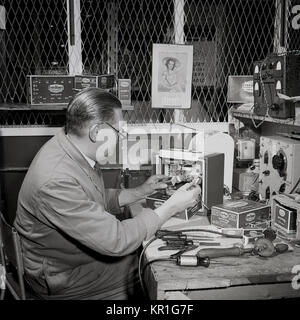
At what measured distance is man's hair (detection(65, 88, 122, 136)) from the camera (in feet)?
5.63

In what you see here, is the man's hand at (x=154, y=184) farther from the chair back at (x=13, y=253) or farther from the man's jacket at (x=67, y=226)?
the chair back at (x=13, y=253)

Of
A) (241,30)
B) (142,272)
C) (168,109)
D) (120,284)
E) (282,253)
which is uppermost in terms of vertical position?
(241,30)

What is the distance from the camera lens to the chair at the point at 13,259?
1.63 m

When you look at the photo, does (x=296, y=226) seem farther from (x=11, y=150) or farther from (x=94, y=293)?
(x=11, y=150)

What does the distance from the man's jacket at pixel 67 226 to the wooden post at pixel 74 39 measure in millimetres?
2003

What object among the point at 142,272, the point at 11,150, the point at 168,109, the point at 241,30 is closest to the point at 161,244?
the point at 142,272

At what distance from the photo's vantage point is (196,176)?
2.26 meters

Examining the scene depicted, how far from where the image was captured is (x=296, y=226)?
1.96m

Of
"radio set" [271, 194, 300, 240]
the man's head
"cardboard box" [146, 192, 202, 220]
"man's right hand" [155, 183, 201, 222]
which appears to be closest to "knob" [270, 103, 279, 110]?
"radio set" [271, 194, 300, 240]

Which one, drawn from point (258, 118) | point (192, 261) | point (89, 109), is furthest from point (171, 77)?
point (192, 261)

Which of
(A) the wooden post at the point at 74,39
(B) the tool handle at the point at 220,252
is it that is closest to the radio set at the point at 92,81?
(A) the wooden post at the point at 74,39

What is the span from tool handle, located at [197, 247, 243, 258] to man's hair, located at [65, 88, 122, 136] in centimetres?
69

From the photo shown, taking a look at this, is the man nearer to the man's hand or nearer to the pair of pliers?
the pair of pliers
